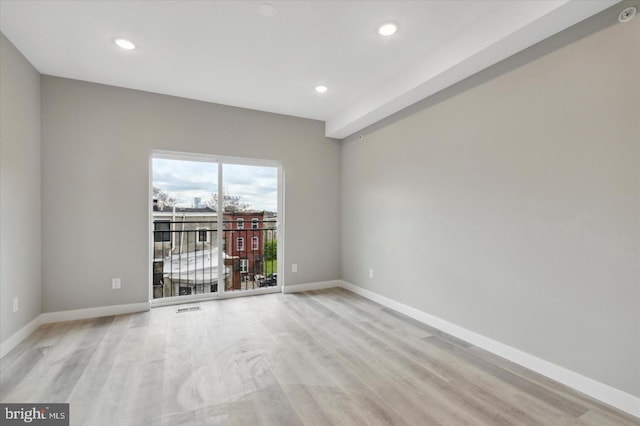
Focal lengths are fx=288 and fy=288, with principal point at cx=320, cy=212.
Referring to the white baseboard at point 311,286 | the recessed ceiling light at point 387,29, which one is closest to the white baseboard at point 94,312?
the white baseboard at point 311,286

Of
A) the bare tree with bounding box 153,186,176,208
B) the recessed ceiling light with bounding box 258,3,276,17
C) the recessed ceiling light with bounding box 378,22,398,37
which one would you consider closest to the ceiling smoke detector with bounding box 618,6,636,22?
the recessed ceiling light with bounding box 378,22,398,37

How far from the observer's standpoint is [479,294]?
2668mm

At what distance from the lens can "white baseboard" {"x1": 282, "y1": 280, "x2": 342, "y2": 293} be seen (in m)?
4.51

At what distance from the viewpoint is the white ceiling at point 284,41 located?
2139 mm

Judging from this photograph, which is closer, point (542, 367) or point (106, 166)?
point (542, 367)

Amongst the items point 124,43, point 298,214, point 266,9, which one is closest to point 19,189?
point 124,43

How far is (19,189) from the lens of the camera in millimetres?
2748

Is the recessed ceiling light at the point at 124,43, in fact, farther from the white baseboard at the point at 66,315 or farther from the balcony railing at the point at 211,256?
the white baseboard at the point at 66,315

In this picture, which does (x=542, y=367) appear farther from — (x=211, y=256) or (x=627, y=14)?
(x=211, y=256)

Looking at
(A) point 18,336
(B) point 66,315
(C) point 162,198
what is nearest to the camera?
(A) point 18,336

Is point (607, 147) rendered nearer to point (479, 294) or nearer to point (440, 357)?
point (479, 294)

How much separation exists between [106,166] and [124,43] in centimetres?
154

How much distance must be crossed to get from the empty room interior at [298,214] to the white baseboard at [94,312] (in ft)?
0.06

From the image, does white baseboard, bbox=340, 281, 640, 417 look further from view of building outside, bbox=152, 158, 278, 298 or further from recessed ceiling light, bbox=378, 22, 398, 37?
recessed ceiling light, bbox=378, 22, 398, 37
